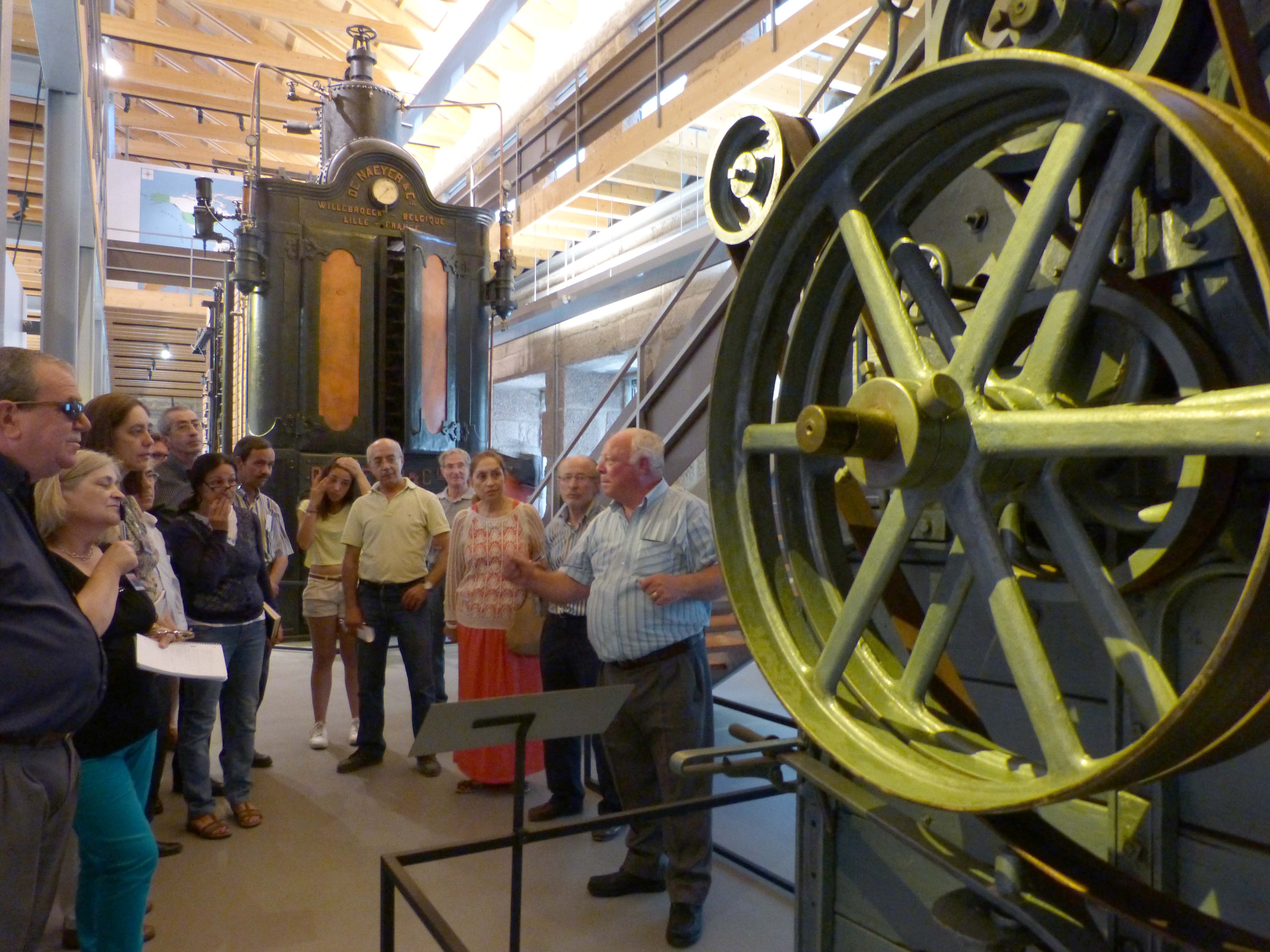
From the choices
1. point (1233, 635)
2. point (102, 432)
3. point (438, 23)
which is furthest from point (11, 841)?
point (438, 23)

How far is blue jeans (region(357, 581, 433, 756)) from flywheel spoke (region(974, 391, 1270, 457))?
3.65m

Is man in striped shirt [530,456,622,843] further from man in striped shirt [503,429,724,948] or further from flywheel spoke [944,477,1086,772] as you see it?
flywheel spoke [944,477,1086,772]

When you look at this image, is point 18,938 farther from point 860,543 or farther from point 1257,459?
point 1257,459

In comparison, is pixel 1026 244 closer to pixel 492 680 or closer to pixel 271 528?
pixel 492 680

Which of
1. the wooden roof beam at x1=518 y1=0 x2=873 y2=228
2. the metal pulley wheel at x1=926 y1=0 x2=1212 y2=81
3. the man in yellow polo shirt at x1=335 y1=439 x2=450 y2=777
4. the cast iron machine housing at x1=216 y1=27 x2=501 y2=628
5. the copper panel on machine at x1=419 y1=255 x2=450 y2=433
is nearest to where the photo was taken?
the metal pulley wheel at x1=926 y1=0 x2=1212 y2=81

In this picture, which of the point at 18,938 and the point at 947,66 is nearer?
the point at 947,66

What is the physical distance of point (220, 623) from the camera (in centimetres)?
346

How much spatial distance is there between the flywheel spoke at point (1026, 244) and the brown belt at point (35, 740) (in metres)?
1.68

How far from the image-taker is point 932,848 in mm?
1141

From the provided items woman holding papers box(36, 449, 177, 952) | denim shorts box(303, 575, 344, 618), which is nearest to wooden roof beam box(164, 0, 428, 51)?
denim shorts box(303, 575, 344, 618)

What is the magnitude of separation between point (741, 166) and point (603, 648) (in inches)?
71.6

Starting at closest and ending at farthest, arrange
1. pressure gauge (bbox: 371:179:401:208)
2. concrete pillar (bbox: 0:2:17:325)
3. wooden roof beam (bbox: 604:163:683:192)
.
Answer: concrete pillar (bbox: 0:2:17:325) → wooden roof beam (bbox: 604:163:683:192) → pressure gauge (bbox: 371:179:401:208)

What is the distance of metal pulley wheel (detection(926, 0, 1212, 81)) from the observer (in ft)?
3.27

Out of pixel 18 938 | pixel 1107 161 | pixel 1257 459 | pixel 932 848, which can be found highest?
pixel 1107 161
